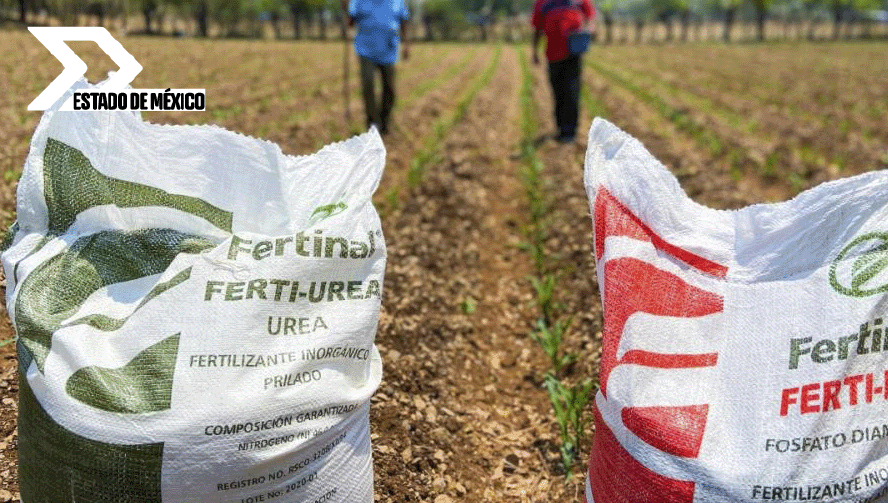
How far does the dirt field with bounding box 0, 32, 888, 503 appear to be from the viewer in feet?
8.39

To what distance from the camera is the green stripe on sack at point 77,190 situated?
1807 millimetres

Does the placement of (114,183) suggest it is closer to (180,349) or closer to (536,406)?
(180,349)

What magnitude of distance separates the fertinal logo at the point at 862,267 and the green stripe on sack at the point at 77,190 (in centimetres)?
152

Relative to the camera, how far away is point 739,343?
165cm

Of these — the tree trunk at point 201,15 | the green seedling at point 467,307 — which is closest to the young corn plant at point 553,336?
the green seedling at point 467,307

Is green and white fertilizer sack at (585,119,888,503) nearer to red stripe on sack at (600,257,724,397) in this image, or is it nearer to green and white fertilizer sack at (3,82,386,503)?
red stripe on sack at (600,257,724,397)

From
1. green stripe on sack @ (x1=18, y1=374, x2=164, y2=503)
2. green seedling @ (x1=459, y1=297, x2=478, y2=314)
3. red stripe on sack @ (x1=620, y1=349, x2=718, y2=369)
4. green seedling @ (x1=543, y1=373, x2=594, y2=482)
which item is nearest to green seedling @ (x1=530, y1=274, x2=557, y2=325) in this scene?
green seedling @ (x1=459, y1=297, x2=478, y2=314)

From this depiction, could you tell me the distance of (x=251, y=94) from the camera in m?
11.5

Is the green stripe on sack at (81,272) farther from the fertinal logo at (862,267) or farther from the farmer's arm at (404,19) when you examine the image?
the farmer's arm at (404,19)

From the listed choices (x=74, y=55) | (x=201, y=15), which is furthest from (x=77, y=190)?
(x=201, y=15)

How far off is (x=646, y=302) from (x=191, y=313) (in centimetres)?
104

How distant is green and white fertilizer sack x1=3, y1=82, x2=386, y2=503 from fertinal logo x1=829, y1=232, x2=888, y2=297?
108 centimetres

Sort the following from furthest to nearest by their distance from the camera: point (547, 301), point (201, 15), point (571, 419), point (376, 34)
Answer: point (201, 15)
point (376, 34)
point (547, 301)
point (571, 419)

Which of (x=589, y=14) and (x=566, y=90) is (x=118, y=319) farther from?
(x=566, y=90)
